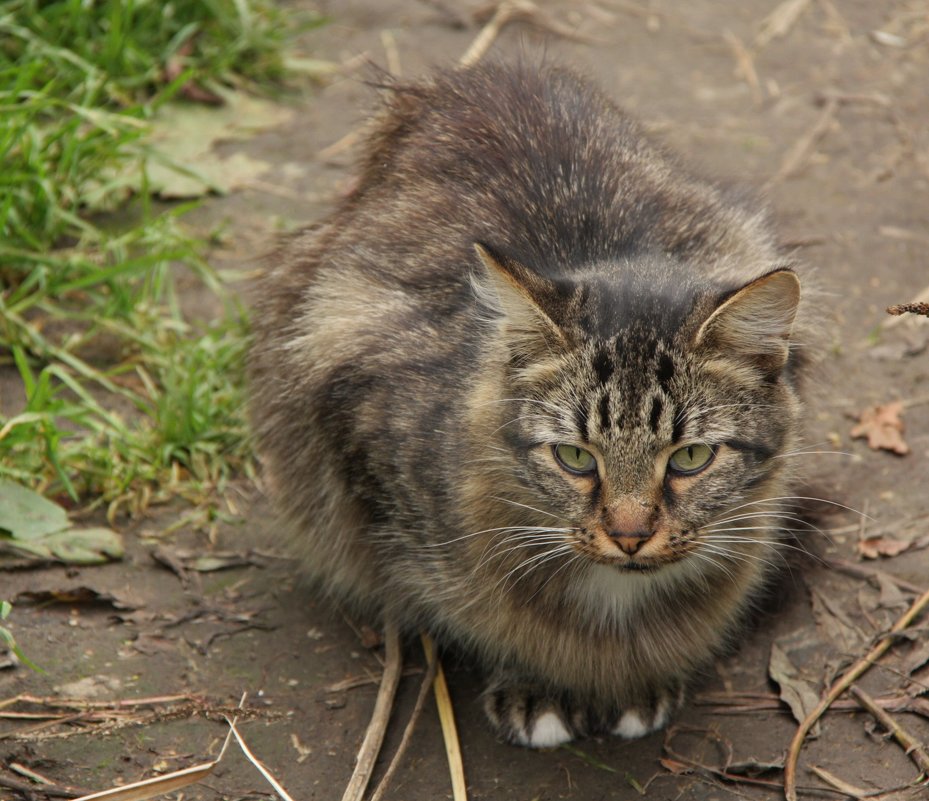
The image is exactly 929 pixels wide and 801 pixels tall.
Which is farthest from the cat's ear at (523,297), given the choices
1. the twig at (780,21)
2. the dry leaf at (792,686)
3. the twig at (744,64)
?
the twig at (780,21)

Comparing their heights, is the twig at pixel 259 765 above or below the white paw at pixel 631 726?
below

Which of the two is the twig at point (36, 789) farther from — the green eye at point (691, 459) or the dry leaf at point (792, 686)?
the dry leaf at point (792, 686)

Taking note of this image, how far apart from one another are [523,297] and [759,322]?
618mm

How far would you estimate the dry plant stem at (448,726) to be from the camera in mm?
3582

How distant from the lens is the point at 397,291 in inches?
155

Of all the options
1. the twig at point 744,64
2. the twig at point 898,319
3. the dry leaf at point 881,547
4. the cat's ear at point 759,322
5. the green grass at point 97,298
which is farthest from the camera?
the twig at point 744,64

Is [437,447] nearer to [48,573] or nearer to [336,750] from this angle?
[336,750]

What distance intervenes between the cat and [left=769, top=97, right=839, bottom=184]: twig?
1.98m

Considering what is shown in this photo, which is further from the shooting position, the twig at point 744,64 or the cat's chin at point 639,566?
the twig at point 744,64

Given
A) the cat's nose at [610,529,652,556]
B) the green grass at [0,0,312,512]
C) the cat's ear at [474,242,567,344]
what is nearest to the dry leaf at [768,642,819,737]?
the cat's nose at [610,529,652,556]

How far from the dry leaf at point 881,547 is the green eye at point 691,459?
132 cm

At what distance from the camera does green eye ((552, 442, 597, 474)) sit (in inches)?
128

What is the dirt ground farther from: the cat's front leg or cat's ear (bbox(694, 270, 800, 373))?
cat's ear (bbox(694, 270, 800, 373))

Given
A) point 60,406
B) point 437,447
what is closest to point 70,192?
point 60,406
